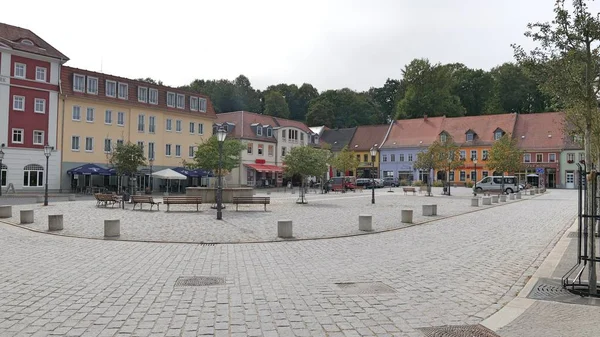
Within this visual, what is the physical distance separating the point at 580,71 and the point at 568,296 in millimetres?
4351

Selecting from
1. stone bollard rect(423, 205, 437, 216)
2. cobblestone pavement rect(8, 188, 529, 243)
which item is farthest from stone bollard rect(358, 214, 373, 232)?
stone bollard rect(423, 205, 437, 216)

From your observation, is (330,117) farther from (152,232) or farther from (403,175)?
(152,232)

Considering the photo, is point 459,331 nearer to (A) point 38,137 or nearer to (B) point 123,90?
(A) point 38,137

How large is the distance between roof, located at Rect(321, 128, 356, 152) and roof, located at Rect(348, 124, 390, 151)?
100 centimetres

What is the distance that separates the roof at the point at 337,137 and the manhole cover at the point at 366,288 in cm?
7803

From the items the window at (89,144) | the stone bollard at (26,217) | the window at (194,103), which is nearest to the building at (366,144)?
the window at (194,103)

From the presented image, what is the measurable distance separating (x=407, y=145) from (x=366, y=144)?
809cm

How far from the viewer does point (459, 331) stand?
578 centimetres

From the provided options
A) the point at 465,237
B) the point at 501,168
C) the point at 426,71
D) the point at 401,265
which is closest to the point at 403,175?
the point at 426,71

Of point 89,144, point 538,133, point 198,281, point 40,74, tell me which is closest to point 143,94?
point 89,144

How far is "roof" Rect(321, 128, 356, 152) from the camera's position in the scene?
8700 cm

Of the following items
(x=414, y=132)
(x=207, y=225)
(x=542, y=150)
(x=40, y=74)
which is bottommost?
(x=207, y=225)

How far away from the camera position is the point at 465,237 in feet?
49.1

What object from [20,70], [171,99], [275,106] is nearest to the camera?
Result: [20,70]
